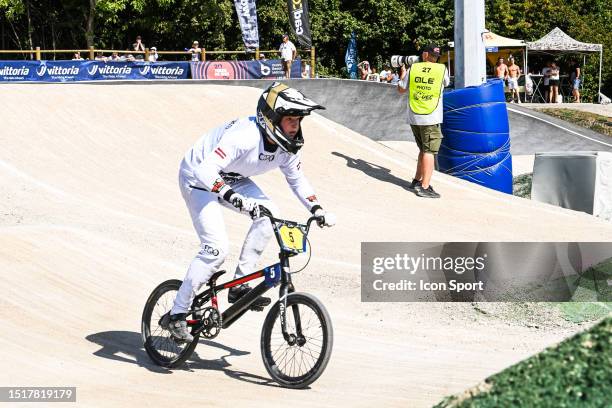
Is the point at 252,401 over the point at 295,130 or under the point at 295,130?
under

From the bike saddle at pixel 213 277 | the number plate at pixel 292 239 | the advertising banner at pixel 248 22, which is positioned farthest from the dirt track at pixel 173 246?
the advertising banner at pixel 248 22

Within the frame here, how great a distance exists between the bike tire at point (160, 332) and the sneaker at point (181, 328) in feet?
0.49

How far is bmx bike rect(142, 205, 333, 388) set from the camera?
20.2 feet

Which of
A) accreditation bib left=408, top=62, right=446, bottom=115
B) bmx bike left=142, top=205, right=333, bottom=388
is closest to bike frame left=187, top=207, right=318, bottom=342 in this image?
bmx bike left=142, top=205, right=333, bottom=388

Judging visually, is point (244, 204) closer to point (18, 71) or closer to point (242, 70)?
point (242, 70)

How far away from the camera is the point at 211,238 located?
6531mm

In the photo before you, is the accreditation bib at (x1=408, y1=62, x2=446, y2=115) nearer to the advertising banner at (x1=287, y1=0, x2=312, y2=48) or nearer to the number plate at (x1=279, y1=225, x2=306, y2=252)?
the number plate at (x1=279, y1=225, x2=306, y2=252)

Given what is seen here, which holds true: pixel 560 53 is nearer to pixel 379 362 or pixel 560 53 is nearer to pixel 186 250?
pixel 186 250

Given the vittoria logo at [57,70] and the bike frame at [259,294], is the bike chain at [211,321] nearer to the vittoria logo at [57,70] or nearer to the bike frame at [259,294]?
the bike frame at [259,294]

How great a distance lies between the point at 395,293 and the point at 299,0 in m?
24.7

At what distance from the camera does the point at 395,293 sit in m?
8.84

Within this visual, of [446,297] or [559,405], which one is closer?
[559,405]

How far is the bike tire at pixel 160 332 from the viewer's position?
702 centimetres

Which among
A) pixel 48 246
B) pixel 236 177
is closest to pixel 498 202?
pixel 48 246
